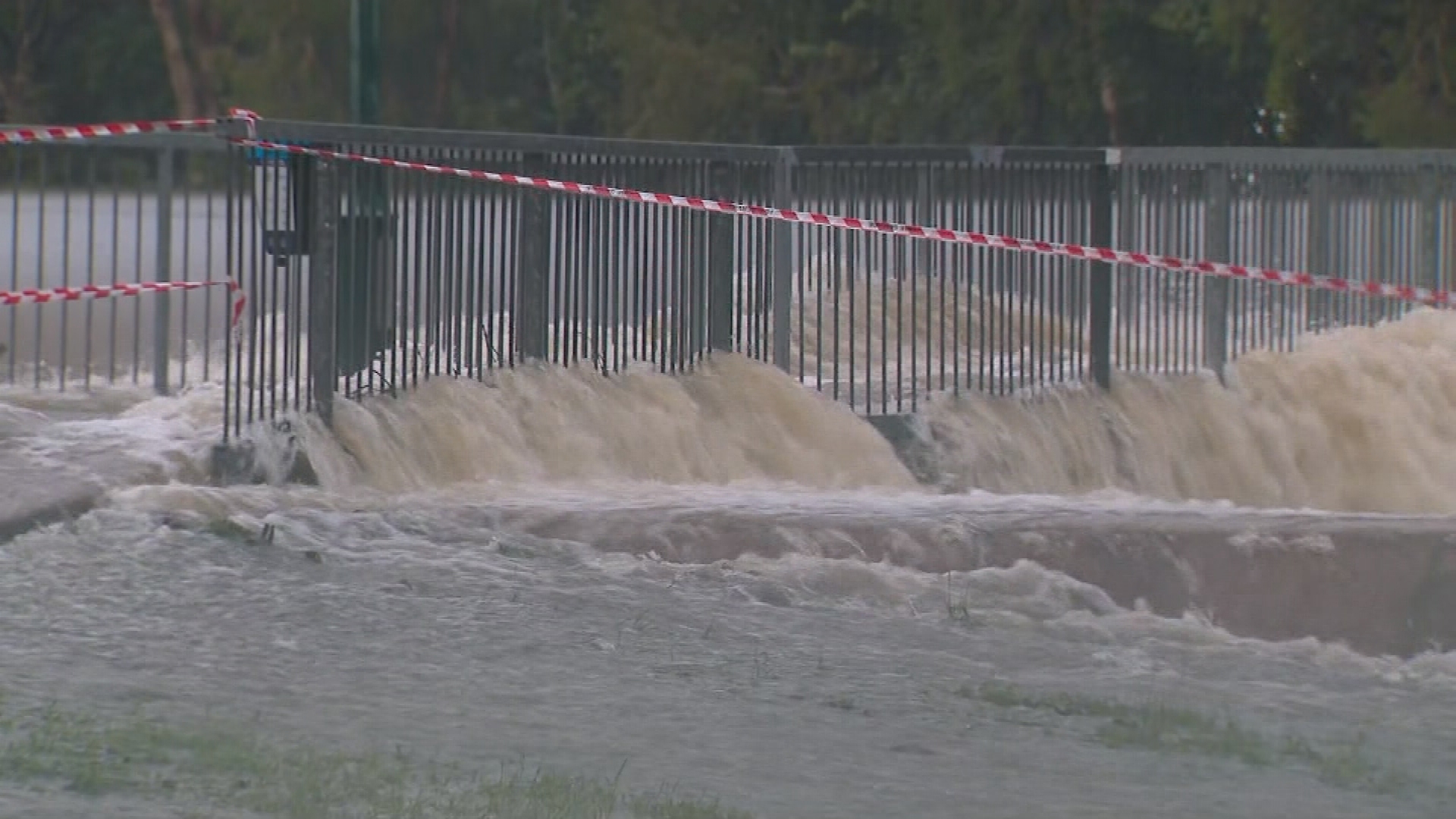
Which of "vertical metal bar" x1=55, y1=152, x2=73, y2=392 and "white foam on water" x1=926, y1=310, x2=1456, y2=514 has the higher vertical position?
"vertical metal bar" x1=55, y1=152, x2=73, y2=392

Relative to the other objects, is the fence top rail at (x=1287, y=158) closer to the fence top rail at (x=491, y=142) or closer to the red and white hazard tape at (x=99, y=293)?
the fence top rail at (x=491, y=142)

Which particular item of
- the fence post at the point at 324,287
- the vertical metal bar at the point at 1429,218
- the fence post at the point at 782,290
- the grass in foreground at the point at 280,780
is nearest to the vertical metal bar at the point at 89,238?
the fence post at the point at 324,287

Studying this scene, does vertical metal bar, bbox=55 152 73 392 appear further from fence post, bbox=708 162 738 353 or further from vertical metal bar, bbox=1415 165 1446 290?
vertical metal bar, bbox=1415 165 1446 290

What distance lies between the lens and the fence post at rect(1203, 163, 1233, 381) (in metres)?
16.3

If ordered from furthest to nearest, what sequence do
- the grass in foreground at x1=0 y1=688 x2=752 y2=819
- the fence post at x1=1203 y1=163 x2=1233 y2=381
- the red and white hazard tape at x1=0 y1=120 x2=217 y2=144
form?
1. the fence post at x1=1203 y1=163 x2=1233 y2=381
2. the red and white hazard tape at x1=0 y1=120 x2=217 y2=144
3. the grass in foreground at x1=0 y1=688 x2=752 y2=819

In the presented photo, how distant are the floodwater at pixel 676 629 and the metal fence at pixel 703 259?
0.31m

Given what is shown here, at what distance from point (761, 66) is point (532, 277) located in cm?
4478

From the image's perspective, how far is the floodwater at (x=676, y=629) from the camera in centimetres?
722

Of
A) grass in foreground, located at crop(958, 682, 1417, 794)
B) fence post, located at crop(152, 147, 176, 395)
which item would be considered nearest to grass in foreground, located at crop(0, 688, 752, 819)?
grass in foreground, located at crop(958, 682, 1417, 794)

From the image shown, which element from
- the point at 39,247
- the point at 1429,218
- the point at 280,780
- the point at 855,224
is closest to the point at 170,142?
the point at 39,247

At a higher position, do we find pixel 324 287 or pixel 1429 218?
pixel 1429 218

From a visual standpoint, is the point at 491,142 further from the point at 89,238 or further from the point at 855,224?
the point at 89,238

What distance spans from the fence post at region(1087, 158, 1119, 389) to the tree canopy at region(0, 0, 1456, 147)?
26.5m

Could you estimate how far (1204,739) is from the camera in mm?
7613
